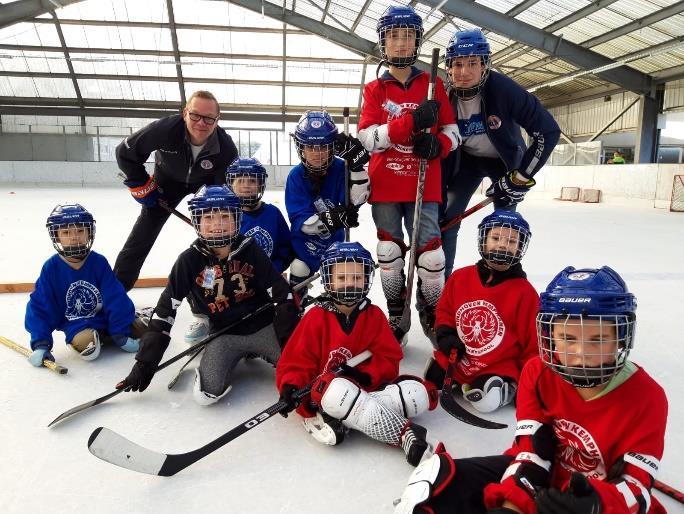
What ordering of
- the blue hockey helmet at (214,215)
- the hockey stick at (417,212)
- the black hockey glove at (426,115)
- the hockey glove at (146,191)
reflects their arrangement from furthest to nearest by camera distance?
the hockey glove at (146,191), the hockey stick at (417,212), the black hockey glove at (426,115), the blue hockey helmet at (214,215)

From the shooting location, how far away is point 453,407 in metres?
1.67

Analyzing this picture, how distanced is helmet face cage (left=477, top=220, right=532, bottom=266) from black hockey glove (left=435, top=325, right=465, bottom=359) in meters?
0.29

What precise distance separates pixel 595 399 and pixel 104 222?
20.5ft

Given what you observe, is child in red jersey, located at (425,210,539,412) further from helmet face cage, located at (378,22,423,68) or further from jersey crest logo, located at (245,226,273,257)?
jersey crest logo, located at (245,226,273,257)

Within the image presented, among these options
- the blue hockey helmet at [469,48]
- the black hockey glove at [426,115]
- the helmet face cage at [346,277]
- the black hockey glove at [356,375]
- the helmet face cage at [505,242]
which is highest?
the blue hockey helmet at [469,48]

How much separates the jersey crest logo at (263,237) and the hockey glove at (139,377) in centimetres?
88

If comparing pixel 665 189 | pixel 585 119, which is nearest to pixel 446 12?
pixel 665 189

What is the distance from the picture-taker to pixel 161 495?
1280 millimetres

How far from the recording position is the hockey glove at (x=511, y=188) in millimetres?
2209

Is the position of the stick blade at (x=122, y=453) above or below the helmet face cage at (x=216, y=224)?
below

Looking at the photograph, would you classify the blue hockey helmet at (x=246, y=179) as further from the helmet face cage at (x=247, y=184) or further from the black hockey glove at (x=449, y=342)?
the black hockey glove at (x=449, y=342)

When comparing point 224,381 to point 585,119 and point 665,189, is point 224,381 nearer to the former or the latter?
point 665,189

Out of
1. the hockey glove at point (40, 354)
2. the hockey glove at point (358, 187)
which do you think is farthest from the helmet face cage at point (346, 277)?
the hockey glove at point (40, 354)

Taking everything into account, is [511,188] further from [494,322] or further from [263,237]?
[263,237]
